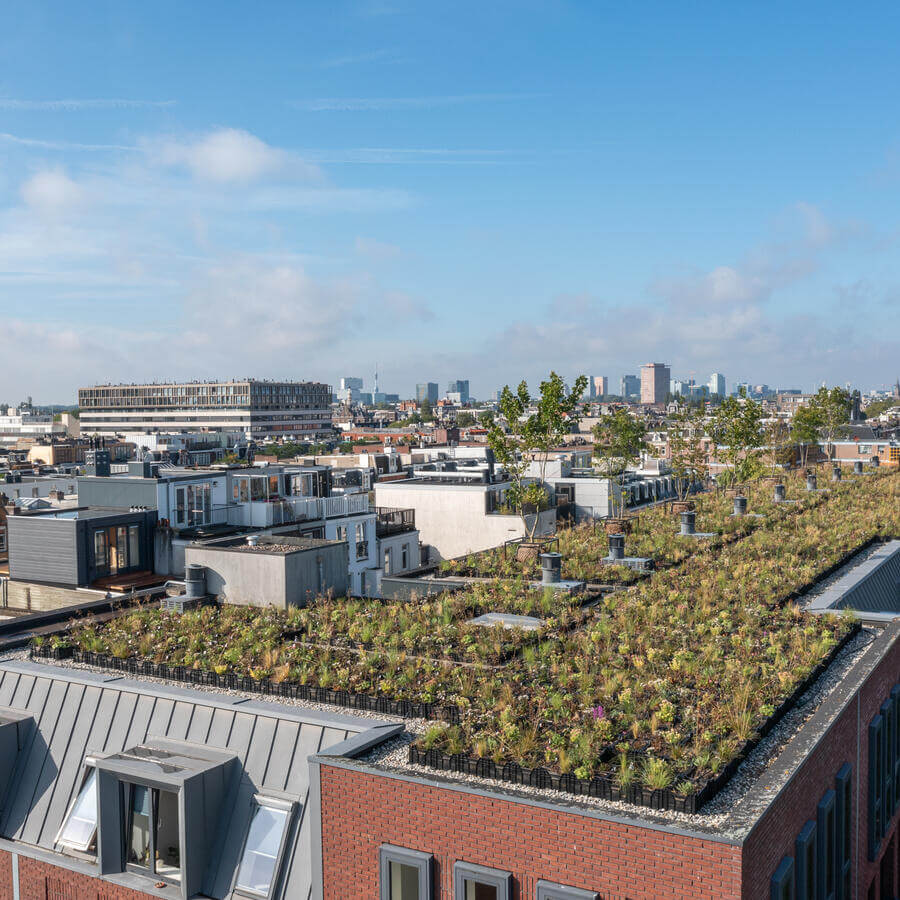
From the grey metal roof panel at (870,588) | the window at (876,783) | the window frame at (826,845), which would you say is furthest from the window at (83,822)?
the grey metal roof panel at (870,588)

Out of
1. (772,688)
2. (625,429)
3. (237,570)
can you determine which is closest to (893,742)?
(772,688)

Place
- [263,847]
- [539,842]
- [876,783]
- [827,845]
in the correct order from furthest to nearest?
[876,783] → [827,845] → [263,847] → [539,842]

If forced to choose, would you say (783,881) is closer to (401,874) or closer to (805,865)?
(805,865)

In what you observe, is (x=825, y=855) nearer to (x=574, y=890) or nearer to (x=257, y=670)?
(x=574, y=890)

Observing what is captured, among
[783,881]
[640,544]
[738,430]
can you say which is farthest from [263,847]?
[738,430]

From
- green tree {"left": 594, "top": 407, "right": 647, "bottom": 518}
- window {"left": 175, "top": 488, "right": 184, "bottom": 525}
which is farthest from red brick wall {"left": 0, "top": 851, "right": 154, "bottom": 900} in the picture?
green tree {"left": 594, "top": 407, "right": 647, "bottom": 518}

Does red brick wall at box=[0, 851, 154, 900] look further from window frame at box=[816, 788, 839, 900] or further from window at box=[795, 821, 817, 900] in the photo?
window frame at box=[816, 788, 839, 900]

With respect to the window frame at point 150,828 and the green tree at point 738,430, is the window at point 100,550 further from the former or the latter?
the green tree at point 738,430
